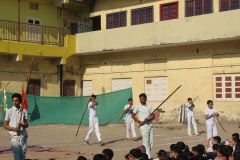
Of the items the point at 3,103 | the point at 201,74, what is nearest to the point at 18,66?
the point at 3,103

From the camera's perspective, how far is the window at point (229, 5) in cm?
1869

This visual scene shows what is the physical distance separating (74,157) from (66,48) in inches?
502

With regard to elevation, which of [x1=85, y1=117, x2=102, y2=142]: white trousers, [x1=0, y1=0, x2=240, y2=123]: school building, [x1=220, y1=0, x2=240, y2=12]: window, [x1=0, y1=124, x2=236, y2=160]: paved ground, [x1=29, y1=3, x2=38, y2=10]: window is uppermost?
[x1=29, y1=3, x2=38, y2=10]: window

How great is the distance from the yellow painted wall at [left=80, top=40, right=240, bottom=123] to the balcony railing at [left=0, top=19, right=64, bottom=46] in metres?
2.45

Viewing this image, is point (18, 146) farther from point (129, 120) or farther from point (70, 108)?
point (70, 108)

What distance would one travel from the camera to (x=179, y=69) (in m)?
20.3

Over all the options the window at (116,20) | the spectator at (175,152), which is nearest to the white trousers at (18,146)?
the spectator at (175,152)

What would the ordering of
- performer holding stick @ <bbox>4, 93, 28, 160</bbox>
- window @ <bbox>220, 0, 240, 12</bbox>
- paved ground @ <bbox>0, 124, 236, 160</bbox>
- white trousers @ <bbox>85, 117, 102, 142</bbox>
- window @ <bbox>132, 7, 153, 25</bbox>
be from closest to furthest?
performer holding stick @ <bbox>4, 93, 28, 160</bbox> → paved ground @ <bbox>0, 124, 236, 160</bbox> → white trousers @ <bbox>85, 117, 102, 142</bbox> → window @ <bbox>220, 0, 240, 12</bbox> → window @ <bbox>132, 7, 153, 25</bbox>

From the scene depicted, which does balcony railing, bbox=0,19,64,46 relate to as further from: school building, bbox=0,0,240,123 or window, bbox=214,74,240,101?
window, bbox=214,74,240,101

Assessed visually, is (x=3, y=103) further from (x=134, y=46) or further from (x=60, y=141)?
(x=134, y=46)

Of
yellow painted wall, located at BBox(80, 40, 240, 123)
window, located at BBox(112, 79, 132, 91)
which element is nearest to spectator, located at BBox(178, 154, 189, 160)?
yellow painted wall, located at BBox(80, 40, 240, 123)

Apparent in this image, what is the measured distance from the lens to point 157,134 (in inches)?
646

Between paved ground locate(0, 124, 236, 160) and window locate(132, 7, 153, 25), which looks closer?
paved ground locate(0, 124, 236, 160)

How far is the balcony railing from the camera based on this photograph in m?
21.4
